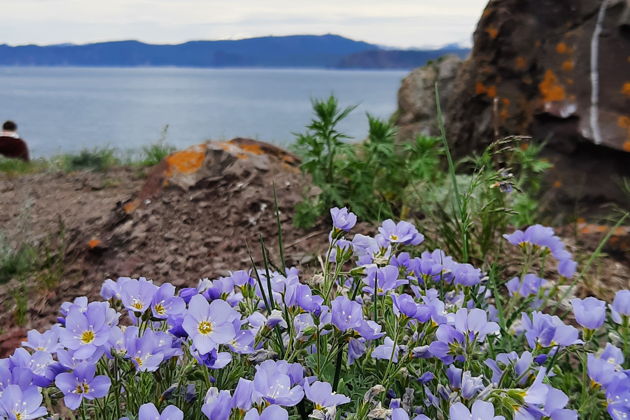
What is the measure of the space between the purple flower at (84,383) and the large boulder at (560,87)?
477 centimetres

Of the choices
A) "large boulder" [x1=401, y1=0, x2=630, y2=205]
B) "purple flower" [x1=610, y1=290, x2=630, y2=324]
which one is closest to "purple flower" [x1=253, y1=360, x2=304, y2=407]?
"purple flower" [x1=610, y1=290, x2=630, y2=324]

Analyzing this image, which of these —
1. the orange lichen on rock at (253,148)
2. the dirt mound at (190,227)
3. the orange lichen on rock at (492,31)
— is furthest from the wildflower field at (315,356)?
the orange lichen on rock at (492,31)

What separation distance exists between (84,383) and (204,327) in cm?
29

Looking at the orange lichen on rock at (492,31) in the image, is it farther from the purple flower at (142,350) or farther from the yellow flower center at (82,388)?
the yellow flower center at (82,388)

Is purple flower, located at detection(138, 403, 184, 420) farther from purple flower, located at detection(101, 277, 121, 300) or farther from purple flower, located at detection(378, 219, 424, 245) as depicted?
purple flower, located at detection(378, 219, 424, 245)

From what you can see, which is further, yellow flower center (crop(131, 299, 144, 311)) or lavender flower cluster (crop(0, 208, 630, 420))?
yellow flower center (crop(131, 299, 144, 311))

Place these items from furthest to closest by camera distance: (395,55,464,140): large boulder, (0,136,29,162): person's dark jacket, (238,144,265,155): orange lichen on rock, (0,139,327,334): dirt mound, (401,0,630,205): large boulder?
(0,136,29,162): person's dark jacket, (395,55,464,140): large boulder, (401,0,630,205): large boulder, (238,144,265,155): orange lichen on rock, (0,139,327,334): dirt mound

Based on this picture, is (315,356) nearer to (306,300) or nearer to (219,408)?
(306,300)

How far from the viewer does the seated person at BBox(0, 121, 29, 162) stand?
10.7 m

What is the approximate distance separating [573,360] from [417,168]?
155 cm

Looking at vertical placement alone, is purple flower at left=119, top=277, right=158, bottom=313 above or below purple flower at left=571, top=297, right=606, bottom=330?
above

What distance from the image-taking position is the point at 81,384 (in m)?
1.46

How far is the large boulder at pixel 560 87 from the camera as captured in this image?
19.1ft

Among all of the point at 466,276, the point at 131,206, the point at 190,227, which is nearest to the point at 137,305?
the point at 466,276
